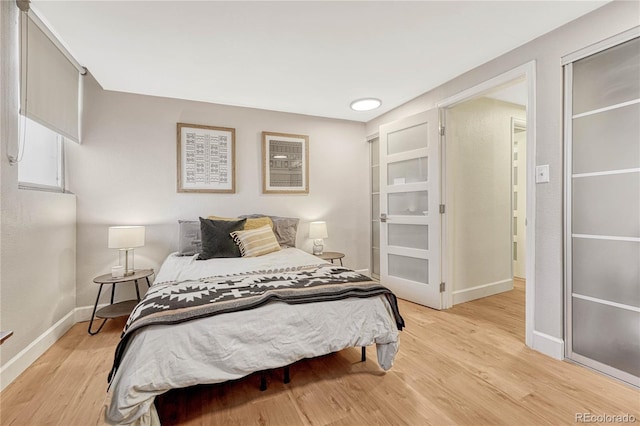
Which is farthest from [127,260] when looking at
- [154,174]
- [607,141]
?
[607,141]

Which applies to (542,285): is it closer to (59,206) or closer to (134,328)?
(134,328)

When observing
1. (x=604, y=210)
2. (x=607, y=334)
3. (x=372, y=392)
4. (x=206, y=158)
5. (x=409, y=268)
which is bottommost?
(x=372, y=392)

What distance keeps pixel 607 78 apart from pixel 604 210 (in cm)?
85

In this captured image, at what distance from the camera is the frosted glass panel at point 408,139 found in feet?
10.3

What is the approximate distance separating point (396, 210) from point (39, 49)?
352 cm

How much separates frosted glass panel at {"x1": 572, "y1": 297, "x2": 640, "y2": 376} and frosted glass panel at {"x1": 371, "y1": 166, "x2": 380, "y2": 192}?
8.46 ft

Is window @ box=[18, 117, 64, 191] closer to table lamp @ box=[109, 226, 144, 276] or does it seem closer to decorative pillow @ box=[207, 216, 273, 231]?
table lamp @ box=[109, 226, 144, 276]

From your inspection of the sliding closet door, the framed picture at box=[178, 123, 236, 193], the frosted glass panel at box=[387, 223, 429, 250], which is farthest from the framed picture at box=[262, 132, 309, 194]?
the sliding closet door

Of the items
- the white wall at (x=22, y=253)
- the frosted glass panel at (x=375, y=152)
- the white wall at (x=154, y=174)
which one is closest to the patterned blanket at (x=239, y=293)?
the white wall at (x=22, y=253)

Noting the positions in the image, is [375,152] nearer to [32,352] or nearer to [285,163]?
[285,163]

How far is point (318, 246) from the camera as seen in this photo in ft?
12.0

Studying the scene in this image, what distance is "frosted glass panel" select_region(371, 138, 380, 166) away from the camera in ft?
13.6

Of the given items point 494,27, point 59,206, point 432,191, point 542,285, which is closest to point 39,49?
point 59,206

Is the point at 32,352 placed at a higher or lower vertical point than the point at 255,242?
lower
